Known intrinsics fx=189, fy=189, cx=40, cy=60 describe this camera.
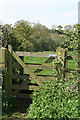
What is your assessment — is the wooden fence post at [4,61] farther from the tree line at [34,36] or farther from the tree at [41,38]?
the tree at [41,38]

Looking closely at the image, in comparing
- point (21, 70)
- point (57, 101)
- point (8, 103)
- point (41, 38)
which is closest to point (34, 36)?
point (41, 38)

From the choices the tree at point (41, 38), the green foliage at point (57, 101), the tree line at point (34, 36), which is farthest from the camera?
the tree at point (41, 38)

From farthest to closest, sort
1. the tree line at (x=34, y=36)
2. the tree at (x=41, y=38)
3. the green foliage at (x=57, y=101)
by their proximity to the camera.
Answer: the tree at (x=41, y=38)
the tree line at (x=34, y=36)
the green foliage at (x=57, y=101)

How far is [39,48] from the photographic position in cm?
1393

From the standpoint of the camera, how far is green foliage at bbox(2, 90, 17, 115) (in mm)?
4617

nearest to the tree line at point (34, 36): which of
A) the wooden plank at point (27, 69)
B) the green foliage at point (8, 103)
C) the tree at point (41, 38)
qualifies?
the tree at point (41, 38)

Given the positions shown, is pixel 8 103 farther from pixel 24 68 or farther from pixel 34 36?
pixel 34 36

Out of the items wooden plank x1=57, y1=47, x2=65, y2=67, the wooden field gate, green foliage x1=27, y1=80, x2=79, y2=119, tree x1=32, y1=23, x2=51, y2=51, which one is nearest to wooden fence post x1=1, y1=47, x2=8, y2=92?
the wooden field gate

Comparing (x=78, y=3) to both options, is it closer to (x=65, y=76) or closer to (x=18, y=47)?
(x=65, y=76)

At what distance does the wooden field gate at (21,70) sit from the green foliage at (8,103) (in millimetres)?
232

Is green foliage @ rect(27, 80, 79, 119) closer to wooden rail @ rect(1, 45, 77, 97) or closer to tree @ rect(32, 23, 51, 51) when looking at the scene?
wooden rail @ rect(1, 45, 77, 97)

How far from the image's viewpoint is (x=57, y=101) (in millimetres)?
4043

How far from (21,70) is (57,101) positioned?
1.61 m

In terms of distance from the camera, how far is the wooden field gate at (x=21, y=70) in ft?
15.1
